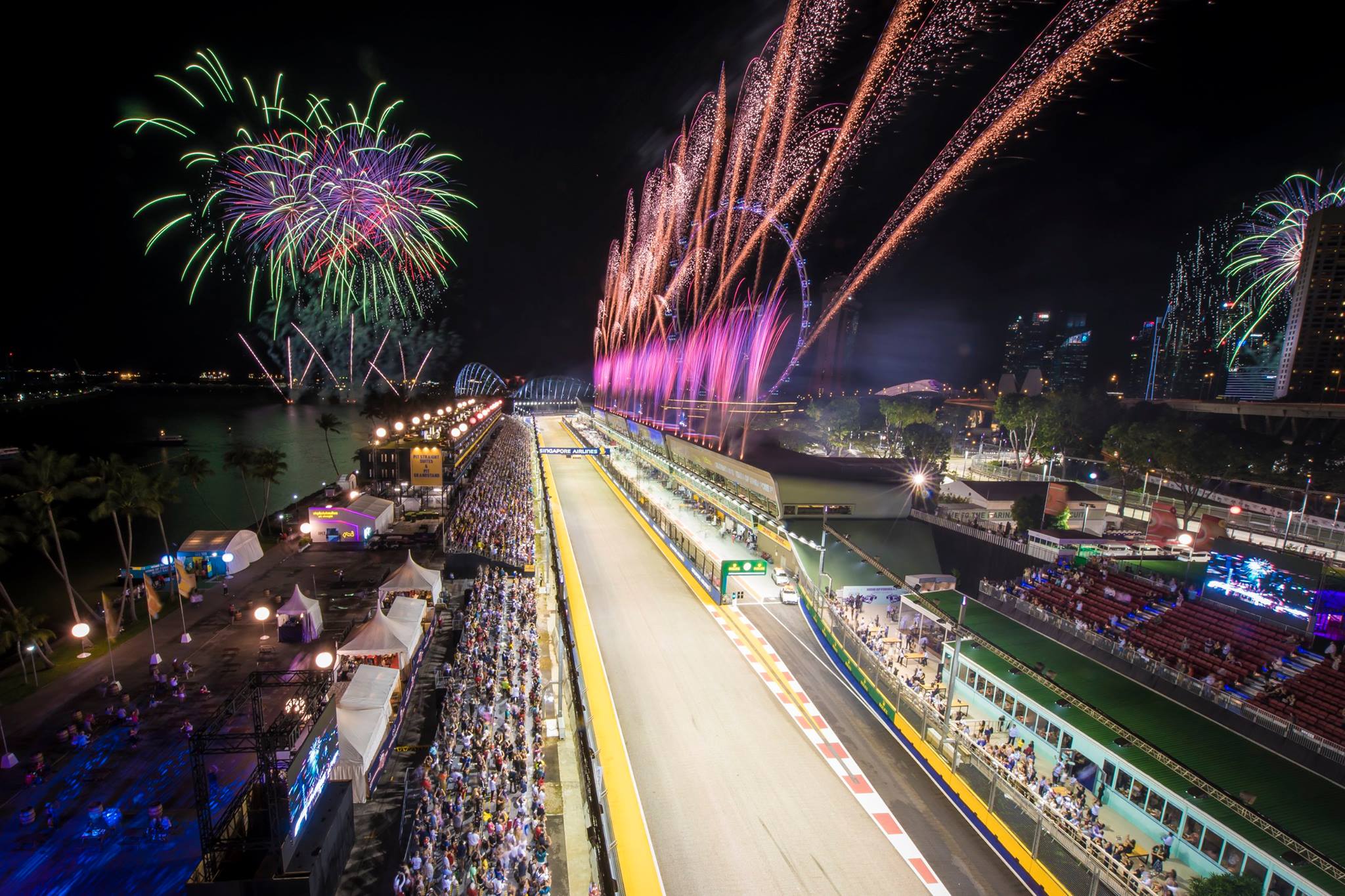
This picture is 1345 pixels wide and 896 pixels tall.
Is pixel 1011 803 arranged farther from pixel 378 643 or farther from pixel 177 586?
pixel 177 586

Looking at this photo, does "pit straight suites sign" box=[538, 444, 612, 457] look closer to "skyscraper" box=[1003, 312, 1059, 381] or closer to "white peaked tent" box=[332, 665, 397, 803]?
"white peaked tent" box=[332, 665, 397, 803]

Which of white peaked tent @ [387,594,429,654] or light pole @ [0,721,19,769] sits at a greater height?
white peaked tent @ [387,594,429,654]

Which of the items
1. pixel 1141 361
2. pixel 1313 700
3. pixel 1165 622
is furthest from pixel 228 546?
pixel 1141 361

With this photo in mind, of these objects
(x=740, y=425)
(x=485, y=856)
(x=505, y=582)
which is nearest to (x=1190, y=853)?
(x=485, y=856)

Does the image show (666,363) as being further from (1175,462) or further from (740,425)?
(1175,462)

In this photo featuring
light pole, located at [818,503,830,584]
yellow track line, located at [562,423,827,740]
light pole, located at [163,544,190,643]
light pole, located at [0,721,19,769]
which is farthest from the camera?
light pole, located at [818,503,830,584]

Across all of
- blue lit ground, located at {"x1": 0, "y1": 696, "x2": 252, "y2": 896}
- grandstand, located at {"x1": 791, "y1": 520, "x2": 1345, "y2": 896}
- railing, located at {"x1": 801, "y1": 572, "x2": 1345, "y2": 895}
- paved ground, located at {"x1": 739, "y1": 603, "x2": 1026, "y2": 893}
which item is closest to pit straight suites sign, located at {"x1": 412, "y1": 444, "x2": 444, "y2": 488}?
blue lit ground, located at {"x1": 0, "y1": 696, "x2": 252, "y2": 896}
